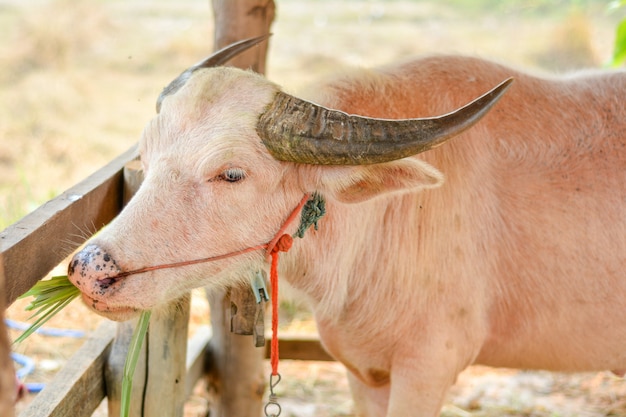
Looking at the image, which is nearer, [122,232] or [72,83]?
[122,232]

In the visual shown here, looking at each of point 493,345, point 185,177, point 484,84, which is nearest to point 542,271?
point 493,345

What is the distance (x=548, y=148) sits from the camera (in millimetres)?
3609

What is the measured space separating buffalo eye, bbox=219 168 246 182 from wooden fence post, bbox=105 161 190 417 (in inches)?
31.6

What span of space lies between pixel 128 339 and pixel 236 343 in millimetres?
1087

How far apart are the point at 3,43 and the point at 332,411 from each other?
12486mm

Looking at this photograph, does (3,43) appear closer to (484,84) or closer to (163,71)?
(163,71)

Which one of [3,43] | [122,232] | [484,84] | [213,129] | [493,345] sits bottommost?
[493,345]

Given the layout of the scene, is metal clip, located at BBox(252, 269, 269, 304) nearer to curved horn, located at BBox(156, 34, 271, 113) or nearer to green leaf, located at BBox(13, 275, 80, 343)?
green leaf, located at BBox(13, 275, 80, 343)

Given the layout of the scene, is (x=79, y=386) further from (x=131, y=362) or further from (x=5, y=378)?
(x=5, y=378)

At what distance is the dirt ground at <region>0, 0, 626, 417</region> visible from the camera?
5664 millimetres

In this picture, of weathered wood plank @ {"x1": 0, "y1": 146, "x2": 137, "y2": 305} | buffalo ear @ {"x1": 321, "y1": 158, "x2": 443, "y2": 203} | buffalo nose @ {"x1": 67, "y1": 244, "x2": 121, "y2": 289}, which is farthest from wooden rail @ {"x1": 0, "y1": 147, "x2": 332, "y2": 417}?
buffalo ear @ {"x1": 321, "y1": 158, "x2": 443, "y2": 203}

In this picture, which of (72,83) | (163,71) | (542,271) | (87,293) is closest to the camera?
(87,293)

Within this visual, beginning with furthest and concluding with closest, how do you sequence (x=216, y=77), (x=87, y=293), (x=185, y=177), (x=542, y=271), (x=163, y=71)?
(x=163, y=71) → (x=542, y=271) → (x=216, y=77) → (x=185, y=177) → (x=87, y=293)

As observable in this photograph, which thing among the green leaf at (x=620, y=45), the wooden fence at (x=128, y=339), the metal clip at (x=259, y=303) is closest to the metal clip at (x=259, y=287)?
the metal clip at (x=259, y=303)
